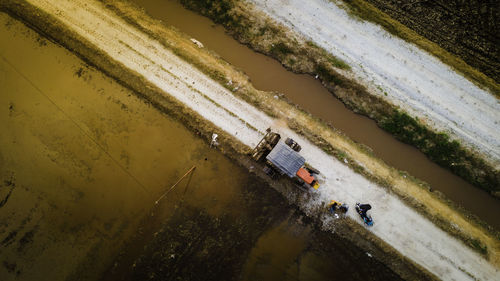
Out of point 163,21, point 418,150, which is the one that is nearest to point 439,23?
point 418,150

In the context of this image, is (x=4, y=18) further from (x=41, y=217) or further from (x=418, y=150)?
(x=418, y=150)

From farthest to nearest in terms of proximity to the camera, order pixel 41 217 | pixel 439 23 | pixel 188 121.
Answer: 1. pixel 439 23
2. pixel 188 121
3. pixel 41 217

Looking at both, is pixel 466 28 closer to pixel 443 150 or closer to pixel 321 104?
pixel 443 150

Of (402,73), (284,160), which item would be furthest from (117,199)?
(402,73)

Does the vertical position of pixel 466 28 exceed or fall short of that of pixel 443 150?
it exceeds it

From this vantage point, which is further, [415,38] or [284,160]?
[415,38]
